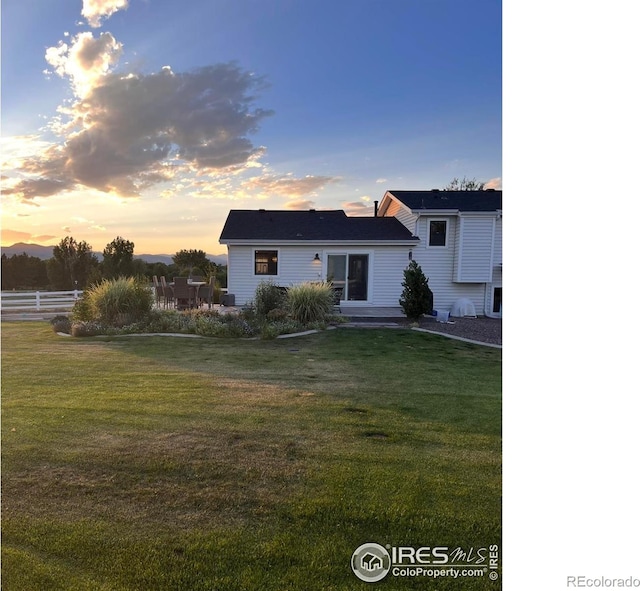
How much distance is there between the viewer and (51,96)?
101 inches

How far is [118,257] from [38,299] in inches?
74.0

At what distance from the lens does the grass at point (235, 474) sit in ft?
4.27

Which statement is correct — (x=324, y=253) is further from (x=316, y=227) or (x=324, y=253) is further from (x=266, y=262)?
(x=266, y=262)

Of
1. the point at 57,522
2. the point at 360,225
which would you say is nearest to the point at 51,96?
the point at 57,522

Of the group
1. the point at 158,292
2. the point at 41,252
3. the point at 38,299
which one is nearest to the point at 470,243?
the point at 158,292

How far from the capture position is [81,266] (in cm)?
359

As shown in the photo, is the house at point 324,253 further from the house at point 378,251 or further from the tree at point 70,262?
the tree at point 70,262

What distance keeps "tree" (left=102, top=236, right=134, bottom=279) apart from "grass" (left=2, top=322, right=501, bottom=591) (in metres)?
1.11

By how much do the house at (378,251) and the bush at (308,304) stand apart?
56cm
